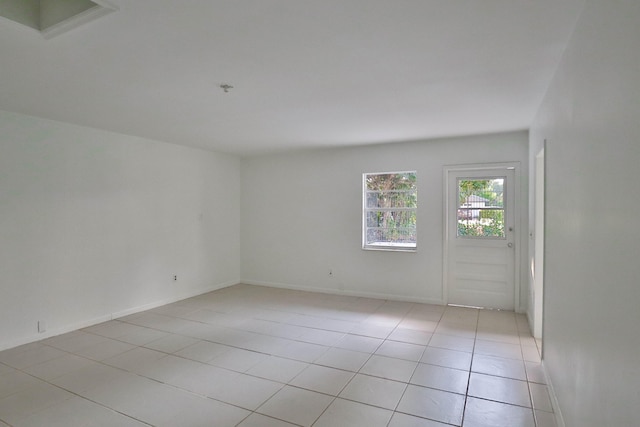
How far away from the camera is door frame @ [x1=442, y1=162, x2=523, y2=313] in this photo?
457 cm

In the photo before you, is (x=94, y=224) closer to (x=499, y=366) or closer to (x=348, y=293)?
(x=348, y=293)

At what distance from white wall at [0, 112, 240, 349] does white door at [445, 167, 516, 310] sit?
3.88m

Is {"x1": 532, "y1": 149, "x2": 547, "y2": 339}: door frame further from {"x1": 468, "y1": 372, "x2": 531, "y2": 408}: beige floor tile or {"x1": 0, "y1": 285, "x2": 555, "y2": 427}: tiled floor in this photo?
{"x1": 468, "y1": 372, "x2": 531, "y2": 408}: beige floor tile

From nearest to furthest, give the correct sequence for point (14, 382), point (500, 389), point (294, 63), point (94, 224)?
1. point (294, 63)
2. point (500, 389)
3. point (14, 382)
4. point (94, 224)

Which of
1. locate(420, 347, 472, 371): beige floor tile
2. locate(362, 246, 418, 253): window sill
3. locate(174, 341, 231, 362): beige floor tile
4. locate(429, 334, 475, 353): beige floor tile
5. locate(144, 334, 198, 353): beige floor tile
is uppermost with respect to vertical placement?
locate(362, 246, 418, 253): window sill

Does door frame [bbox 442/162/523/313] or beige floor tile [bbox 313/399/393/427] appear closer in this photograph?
beige floor tile [bbox 313/399/393/427]

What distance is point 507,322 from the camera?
13.9 feet

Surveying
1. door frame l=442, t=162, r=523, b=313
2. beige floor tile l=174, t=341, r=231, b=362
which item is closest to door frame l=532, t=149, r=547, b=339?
door frame l=442, t=162, r=523, b=313

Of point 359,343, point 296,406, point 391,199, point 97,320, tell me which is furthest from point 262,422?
point 391,199

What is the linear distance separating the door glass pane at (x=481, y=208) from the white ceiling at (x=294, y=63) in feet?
3.31

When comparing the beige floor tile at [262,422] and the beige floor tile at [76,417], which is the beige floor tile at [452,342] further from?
the beige floor tile at [76,417]

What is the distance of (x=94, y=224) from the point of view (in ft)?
14.0

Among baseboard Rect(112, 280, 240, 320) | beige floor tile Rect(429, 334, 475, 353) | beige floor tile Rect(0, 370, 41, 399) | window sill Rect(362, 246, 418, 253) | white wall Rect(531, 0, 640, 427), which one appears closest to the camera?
white wall Rect(531, 0, 640, 427)

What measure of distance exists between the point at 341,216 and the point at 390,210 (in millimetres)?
797
